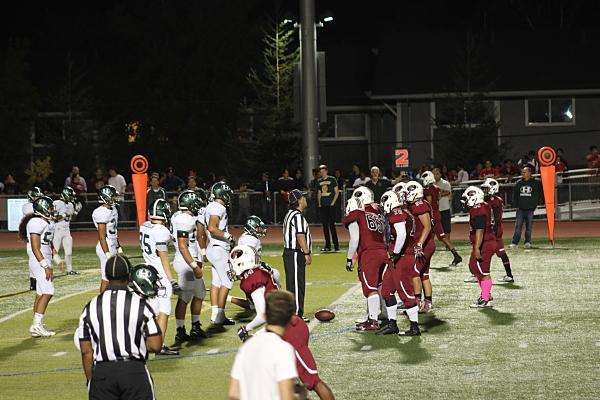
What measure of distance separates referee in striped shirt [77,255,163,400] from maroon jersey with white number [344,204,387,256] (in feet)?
17.8

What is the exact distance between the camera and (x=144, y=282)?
805 centimetres

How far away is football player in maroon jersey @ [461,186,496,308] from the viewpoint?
14.8 meters

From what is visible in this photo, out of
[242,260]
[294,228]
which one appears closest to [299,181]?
[294,228]

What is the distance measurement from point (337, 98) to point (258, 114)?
750 cm

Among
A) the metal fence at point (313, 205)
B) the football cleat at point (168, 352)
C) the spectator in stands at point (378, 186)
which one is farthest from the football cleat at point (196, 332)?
the metal fence at point (313, 205)

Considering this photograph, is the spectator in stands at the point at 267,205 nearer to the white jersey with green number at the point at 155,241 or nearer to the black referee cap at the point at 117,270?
the white jersey with green number at the point at 155,241

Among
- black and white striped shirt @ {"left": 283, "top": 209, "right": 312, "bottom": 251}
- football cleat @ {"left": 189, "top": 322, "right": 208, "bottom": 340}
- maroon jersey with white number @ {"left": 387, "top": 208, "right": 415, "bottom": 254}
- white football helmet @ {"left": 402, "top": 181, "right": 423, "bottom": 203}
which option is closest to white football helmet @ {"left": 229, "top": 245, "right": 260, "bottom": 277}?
football cleat @ {"left": 189, "top": 322, "right": 208, "bottom": 340}

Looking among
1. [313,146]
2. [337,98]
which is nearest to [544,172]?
[313,146]

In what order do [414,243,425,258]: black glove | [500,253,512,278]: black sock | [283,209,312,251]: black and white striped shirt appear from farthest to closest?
[500,253,512,278]: black sock < [414,243,425,258]: black glove < [283,209,312,251]: black and white striped shirt

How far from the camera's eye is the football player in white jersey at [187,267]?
12641 millimetres

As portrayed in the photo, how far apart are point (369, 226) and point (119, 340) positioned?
579cm

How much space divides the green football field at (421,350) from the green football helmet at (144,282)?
7.38 feet

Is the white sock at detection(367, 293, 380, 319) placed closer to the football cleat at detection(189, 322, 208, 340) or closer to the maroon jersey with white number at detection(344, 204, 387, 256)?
the maroon jersey with white number at detection(344, 204, 387, 256)

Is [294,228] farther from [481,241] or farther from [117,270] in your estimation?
[117,270]
